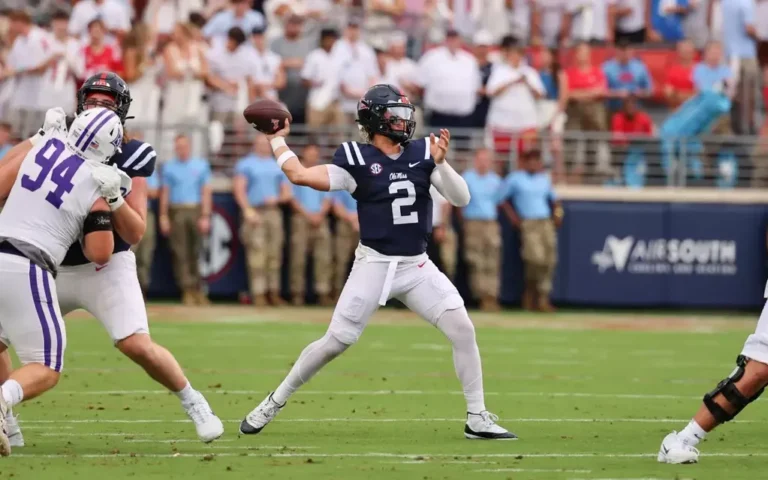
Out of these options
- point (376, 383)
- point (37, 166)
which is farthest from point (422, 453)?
point (376, 383)

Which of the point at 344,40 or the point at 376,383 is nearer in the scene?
the point at 376,383

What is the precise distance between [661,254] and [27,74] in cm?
780

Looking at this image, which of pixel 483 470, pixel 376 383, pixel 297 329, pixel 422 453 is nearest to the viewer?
pixel 483 470

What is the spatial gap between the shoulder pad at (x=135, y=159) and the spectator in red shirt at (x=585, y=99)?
1072 cm

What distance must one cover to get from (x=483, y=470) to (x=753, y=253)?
11493mm

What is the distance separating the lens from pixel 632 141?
56.6 feet

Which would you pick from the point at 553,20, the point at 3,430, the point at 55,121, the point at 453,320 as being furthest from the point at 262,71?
the point at 3,430

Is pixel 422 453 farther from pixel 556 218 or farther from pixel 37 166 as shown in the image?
pixel 556 218

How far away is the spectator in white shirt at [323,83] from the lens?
1681 cm

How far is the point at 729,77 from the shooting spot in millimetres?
17250

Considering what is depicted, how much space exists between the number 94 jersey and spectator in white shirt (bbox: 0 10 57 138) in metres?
10.1

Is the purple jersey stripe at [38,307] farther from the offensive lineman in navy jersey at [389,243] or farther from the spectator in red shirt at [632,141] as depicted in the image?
the spectator in red shirt at [632,141]

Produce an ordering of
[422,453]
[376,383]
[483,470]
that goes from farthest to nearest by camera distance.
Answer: [376,383]
[422,453]
[483,470]

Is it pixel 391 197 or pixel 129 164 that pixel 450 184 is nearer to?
pixel 391 197
